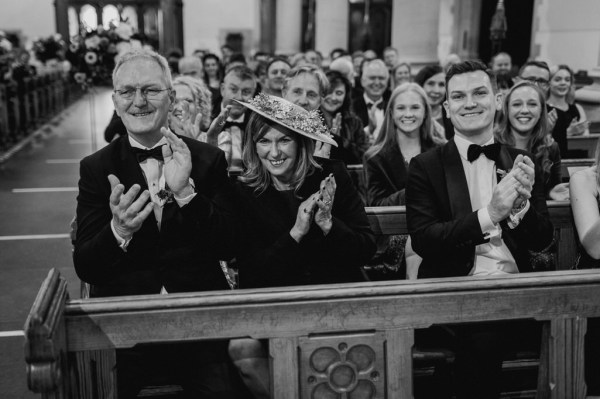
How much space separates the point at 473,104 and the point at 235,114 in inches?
118

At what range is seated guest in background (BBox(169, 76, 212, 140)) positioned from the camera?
14.5 ft

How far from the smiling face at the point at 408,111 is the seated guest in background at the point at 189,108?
4.46 ft

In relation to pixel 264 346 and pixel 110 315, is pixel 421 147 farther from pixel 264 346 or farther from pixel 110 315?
pixel 110 315

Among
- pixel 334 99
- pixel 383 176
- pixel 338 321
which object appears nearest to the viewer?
pixel 338 321

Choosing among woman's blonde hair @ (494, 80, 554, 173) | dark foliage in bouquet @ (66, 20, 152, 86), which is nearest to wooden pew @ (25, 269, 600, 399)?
woman's blonde hair @ (494, 80, 554, 173)

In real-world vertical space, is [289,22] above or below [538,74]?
above

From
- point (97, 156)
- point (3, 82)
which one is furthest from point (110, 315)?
point (3, 82)

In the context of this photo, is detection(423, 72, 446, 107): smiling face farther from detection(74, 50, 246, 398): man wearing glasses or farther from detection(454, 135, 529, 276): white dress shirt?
detection(74, 50, 246, 398): man wearing glasses

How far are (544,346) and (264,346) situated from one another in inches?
44.0

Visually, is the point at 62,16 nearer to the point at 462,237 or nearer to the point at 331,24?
the point at 331,24

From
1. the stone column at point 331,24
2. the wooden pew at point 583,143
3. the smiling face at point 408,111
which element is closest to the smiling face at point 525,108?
the smiling face at point 408,111

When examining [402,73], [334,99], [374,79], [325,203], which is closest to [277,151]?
[325,203]

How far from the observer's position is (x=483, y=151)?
3340 millimetres

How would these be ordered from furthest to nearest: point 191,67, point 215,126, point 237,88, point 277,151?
point 191,67 < point 237,88 < point 215,126 < point 277,151
